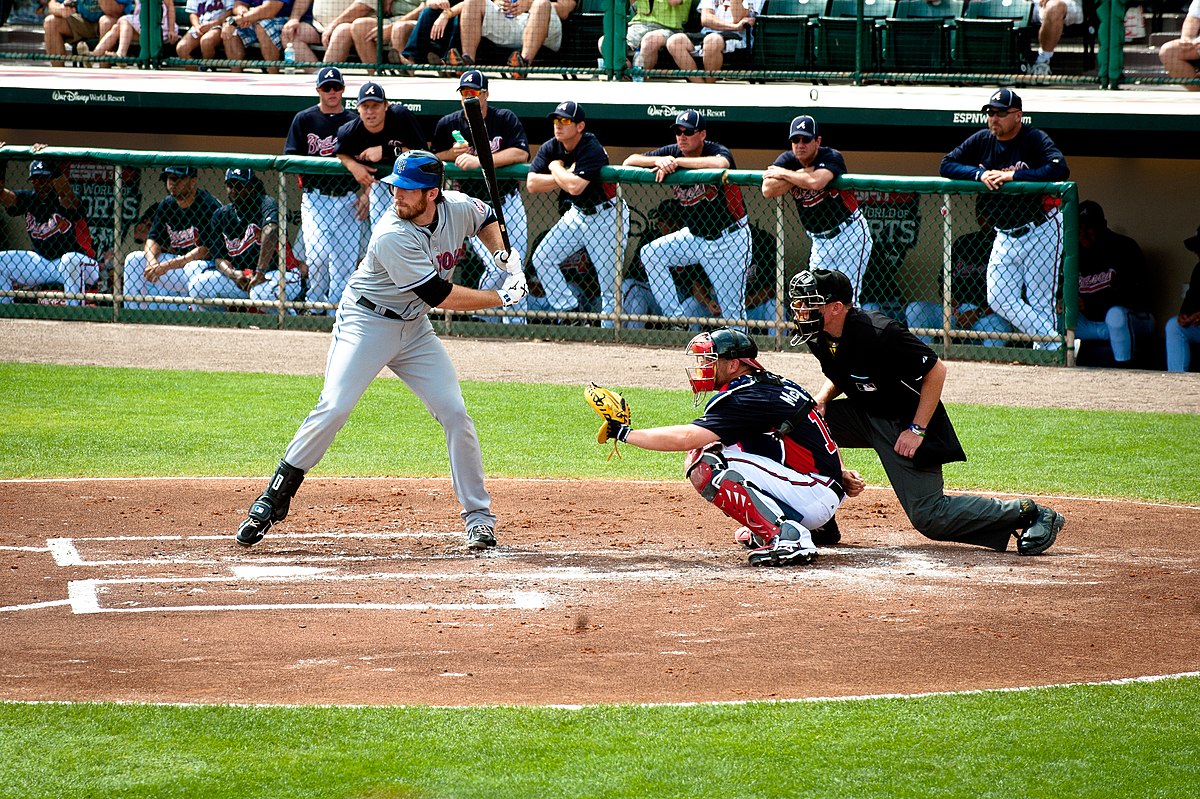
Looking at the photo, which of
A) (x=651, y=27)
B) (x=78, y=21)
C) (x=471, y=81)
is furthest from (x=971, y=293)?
(x=78, y=21)

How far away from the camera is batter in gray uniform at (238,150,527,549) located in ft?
20.5

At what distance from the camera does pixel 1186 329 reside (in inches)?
457

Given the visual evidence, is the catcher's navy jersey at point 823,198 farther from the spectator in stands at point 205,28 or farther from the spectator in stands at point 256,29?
the spectator in stands at point 205,28

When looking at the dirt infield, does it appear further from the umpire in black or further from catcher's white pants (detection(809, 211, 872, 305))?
catcher's white pants (detection(809, 211, 872, 305))

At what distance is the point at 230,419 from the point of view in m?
9.77

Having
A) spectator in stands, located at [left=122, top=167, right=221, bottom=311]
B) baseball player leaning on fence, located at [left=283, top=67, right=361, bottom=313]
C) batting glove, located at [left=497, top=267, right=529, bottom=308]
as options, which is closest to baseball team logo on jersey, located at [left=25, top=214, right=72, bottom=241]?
spectator in stands, located at [left=122, top=167, right=221, bottom=311]

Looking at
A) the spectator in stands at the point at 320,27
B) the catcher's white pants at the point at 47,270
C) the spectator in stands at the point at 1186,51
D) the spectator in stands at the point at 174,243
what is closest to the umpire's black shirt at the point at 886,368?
the spectator in stands at the point at 1186,51

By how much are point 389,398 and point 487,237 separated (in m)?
Answer: 4.07

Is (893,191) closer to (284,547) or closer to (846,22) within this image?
(846,22)

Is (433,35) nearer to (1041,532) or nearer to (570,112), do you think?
(570,112)

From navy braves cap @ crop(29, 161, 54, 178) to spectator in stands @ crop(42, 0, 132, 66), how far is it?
3.33m

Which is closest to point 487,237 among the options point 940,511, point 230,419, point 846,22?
point 940,511

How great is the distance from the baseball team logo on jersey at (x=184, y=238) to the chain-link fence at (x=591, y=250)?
18 millimetres

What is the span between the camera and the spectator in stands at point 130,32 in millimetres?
15633
